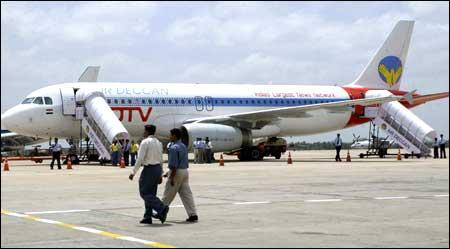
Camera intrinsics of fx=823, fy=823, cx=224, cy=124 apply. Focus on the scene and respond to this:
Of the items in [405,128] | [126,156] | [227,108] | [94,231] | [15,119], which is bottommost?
[94,231]

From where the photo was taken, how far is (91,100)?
Answer: 35.9 meters

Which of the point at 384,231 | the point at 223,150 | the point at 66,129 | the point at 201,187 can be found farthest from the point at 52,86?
the point at 384,231

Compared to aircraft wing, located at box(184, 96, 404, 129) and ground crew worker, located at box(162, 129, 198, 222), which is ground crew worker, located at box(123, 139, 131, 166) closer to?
aircraft wing, located at box(184, 96, 404, 129)

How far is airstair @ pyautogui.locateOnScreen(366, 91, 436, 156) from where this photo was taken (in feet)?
141

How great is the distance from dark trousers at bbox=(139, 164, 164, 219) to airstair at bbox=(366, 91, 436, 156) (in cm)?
3204

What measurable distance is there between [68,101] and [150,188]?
24.5 metres

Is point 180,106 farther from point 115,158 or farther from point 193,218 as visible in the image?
point 193,218

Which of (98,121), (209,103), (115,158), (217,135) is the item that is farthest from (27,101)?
(209,103)

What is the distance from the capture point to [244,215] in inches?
529

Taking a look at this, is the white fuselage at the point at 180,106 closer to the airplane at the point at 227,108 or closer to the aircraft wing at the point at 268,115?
the airplane at the point at 227,108

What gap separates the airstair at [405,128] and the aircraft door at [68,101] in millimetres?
17176

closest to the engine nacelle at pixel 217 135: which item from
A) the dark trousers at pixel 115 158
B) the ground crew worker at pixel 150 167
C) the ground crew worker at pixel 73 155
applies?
the dark trousers at pixel 115 158

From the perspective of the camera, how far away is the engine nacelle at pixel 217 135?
36844 mm

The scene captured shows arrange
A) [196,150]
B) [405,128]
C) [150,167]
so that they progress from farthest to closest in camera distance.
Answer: [405,128]
[196,150]
[150,167]
